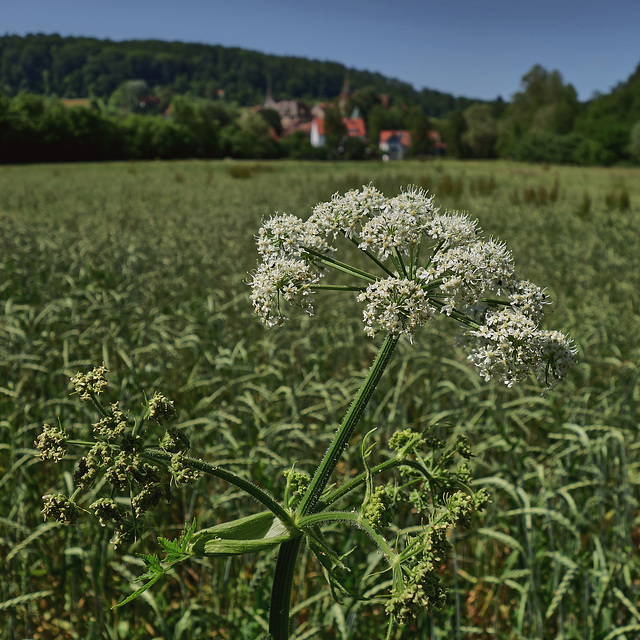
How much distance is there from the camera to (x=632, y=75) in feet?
395

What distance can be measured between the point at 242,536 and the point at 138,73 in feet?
648

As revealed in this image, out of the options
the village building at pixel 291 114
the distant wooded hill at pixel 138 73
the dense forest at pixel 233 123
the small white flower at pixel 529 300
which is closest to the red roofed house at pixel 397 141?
the dense forest at pixel 233 123

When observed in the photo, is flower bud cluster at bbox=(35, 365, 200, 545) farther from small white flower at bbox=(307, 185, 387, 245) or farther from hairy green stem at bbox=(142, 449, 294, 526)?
small white flower at bbox=(307, 185, 387, 245)

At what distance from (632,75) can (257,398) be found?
484 ft

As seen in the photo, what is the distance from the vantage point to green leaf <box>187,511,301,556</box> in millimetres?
1168

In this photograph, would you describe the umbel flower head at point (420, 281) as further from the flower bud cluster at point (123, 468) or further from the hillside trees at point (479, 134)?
the hillside trees at point (479, 134)

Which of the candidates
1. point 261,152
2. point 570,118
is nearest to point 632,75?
point 570,118

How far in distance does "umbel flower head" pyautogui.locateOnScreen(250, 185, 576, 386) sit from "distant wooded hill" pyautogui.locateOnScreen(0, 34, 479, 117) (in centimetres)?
13383

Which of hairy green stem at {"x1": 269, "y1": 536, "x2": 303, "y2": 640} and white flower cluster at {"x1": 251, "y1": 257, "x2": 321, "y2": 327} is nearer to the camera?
hairy green stem at {"x1": 269, "y1": 536, "x2": 303, "y2": 640}

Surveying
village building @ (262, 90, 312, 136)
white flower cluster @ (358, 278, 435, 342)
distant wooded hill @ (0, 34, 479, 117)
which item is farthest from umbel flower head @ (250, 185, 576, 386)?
distant wooded hill @ (0, 34, 479, 117)

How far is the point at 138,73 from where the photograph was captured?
6718 inches

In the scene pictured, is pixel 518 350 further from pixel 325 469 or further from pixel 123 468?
pixel 123 468

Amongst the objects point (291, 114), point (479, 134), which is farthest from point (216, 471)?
point (291, 114)

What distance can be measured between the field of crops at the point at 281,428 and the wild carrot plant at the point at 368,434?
8.9 inches
